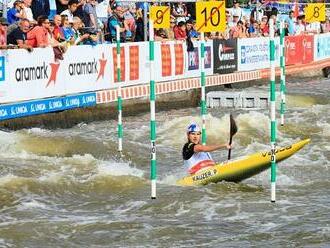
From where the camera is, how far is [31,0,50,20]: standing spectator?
19250mm

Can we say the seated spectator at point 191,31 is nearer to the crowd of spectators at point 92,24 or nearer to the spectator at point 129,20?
the crowd of spectators at point 92,24

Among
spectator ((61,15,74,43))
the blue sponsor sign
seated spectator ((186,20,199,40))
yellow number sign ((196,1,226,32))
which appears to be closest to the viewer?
yellow number sign ((196,1,226,32))

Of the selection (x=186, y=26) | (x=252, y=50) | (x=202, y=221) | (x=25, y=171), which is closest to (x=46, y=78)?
(x=25, y=171)

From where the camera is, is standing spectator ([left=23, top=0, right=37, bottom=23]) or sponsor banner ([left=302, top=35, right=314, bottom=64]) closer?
standing spectator ([left=23, top=0, right=37, bottom=23])

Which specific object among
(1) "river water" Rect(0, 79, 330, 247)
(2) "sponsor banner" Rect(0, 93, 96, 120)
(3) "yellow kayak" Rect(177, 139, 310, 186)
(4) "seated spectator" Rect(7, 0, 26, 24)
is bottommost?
(1) "river water" Rect(0, 79, 330, 247)

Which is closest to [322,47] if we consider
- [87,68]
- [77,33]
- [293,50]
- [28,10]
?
[293,50]

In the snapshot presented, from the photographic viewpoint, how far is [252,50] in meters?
26.8

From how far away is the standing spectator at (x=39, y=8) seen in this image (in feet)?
63.2

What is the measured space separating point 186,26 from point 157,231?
13585mm

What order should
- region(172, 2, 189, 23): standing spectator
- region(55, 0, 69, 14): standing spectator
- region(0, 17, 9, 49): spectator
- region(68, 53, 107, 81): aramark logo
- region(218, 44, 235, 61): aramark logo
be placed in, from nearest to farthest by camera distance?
region(0, 17, 9, 49): spectator → region(68, 53, 107, 81): aramark logo → region(55, 0, 69, 14): standing spectator → region(218, 44, 235, 61): aramark logo → region(172, 2, 189, 23): standing spectator

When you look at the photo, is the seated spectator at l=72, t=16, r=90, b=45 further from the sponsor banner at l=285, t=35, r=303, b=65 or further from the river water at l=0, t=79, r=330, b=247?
the sponsor banner at l=285, t=35, r=303, b=65

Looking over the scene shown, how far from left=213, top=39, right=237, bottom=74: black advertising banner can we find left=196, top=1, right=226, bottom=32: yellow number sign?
7569 millimetres

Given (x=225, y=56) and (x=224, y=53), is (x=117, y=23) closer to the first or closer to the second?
(x=224, y=53)

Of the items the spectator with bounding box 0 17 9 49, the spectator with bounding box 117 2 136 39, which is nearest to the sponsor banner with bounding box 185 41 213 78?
the spectator with bounding box 117 2 136 39
